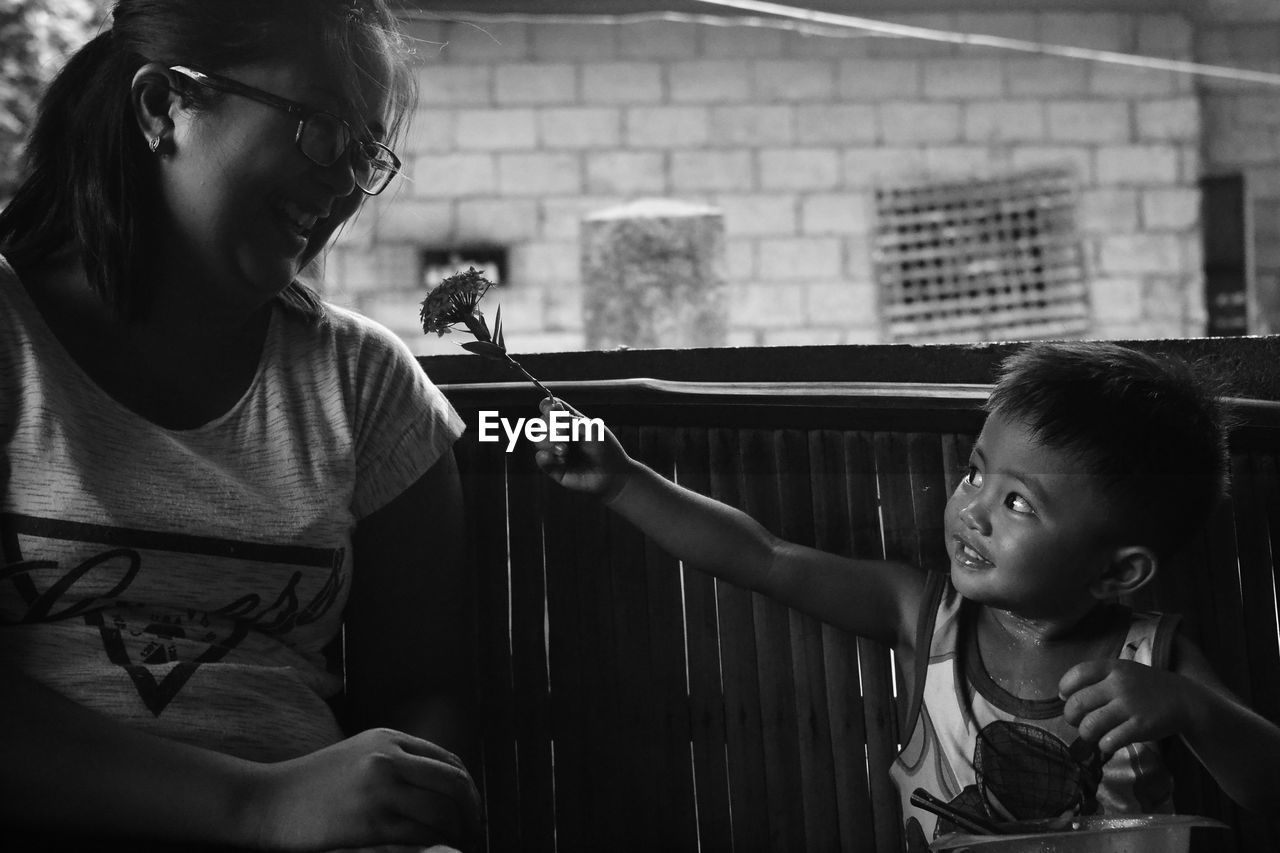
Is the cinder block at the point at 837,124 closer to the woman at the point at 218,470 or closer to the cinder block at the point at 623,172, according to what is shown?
the cinder block at the point at 623,172

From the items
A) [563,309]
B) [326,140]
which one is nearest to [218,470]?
[326,140]

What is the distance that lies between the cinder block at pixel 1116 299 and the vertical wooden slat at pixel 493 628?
3.99 meters

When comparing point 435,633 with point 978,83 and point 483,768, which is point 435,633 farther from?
point 978,83

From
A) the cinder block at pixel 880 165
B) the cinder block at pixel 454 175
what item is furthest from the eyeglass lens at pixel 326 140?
the cinder block at pixel 880 165

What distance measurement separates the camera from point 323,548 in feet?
3.85

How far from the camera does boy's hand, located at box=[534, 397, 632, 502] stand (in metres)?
1.43

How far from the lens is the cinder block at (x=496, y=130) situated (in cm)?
495

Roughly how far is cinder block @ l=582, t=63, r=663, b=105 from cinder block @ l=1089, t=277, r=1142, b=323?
6.42 ft

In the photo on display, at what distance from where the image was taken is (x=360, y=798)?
0.99 meters

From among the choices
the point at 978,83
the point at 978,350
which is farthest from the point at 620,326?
the point at 978,350

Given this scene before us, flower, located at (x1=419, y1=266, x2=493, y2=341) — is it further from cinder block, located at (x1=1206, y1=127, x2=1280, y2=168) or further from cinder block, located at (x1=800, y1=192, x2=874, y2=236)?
cinder block, located at (x1=1206, y1=127, x2=1280, y2=168)

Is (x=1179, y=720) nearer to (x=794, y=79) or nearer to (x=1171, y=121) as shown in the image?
(x=794, y=79)

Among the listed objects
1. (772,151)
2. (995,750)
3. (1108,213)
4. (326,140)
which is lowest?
(995,750)

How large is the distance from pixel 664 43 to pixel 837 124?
2.58 feet
